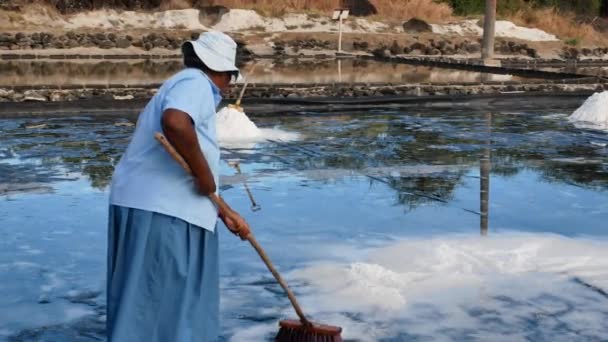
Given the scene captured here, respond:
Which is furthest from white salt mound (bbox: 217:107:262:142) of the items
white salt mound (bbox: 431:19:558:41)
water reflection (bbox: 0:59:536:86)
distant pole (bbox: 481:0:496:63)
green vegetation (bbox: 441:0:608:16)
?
green vegetation (bbox: 441:0:608:16)

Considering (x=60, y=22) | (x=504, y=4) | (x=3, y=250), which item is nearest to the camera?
(x=3, y=250)

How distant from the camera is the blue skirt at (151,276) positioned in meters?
4.05

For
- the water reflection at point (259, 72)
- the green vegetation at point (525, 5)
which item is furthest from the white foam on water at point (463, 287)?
the green vegetation at point (525, 5)

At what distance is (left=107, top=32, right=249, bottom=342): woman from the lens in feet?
13.3

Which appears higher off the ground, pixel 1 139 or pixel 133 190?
pixel 133 190

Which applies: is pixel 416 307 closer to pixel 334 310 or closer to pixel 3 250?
pixel 334 310

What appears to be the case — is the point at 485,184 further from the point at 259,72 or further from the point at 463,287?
the point at 259,72

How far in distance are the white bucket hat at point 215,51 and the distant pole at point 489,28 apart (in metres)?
22.7

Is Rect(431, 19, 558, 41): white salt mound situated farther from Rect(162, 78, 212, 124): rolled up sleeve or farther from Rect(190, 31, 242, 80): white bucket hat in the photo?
Rect(162, 78, 212, 124): rolled up sleeve

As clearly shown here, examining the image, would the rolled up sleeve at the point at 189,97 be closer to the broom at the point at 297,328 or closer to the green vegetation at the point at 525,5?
the broom at the point at 297,328

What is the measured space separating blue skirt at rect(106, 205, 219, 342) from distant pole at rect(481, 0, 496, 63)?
23.1m

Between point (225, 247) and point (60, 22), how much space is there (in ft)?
95.2

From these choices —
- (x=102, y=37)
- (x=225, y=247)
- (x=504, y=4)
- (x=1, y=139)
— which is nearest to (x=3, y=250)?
(x=225, y=247)

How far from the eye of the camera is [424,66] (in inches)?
1106
